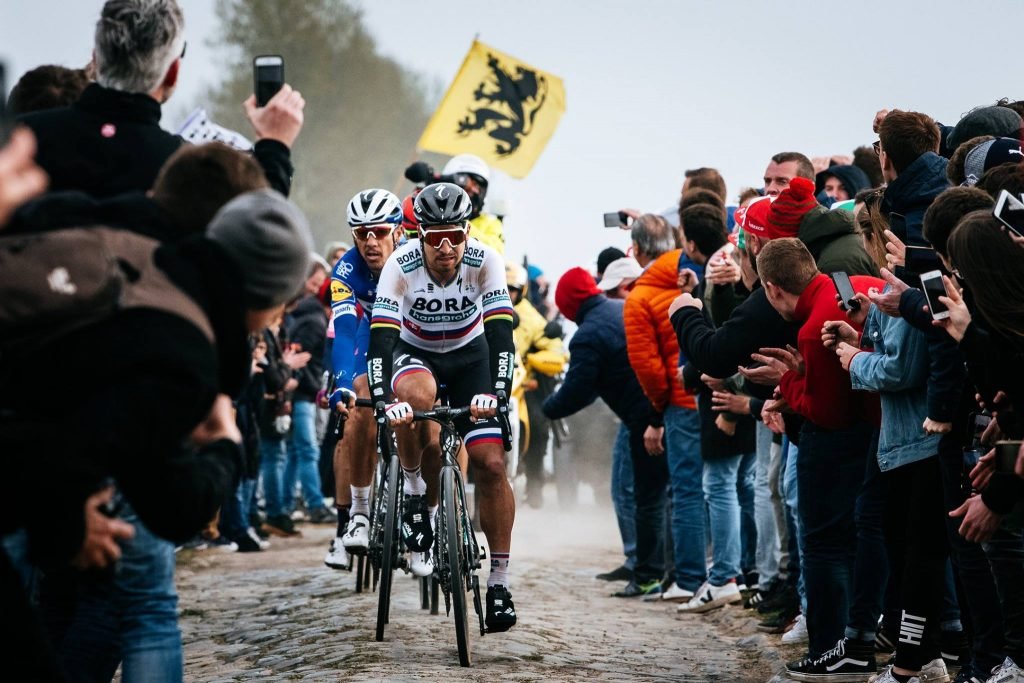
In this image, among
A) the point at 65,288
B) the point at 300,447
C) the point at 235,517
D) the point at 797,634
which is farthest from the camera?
the point at 300,447

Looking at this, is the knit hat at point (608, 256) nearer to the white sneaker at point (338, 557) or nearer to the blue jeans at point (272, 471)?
the blue jeans at point (272, 471)

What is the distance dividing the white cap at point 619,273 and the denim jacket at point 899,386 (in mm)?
6568

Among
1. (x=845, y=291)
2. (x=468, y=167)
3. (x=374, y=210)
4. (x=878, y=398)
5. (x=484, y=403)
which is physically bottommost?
(x=878, y=398)

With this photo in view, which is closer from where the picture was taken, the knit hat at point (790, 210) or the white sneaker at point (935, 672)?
the white sneaker at point (935, 672)

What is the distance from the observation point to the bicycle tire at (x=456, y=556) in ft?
27.5

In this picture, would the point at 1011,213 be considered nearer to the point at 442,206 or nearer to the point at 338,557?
the point at 442,206

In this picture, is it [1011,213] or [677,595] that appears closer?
[1011,213]

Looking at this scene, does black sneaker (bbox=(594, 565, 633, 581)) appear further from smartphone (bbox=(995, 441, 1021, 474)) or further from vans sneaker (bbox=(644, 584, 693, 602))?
smartphone (bbox=(995, 441, 1021, 474))

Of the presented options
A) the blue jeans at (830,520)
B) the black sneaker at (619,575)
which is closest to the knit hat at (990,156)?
the blue jeans at (830,520)

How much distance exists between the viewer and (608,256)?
15734 millimetres

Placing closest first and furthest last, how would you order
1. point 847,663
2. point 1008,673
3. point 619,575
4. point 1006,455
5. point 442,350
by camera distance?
point 1006,455 → point 1008,673 → point 847,663 → point 442,350 → point 619,575

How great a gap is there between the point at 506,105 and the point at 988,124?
11751 millimetres

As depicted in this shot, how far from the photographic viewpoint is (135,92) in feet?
A: 17.3

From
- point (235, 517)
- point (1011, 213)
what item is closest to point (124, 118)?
point (1011, 213)
